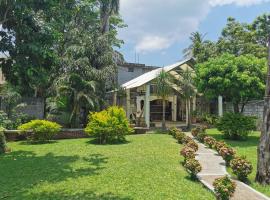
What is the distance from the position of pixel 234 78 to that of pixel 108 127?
22.9 feet

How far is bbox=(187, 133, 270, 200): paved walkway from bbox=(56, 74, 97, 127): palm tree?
7.68m

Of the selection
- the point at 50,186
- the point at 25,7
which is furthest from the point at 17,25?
the point at 50,186

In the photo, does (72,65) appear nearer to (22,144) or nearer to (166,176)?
(22,144)

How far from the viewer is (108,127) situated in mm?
16219

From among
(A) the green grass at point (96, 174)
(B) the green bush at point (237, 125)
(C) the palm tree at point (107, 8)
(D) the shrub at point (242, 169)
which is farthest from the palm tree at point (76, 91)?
(D) the shrub at point (242, 169)

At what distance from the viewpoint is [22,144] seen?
16234mm

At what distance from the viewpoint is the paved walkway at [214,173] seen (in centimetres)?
789

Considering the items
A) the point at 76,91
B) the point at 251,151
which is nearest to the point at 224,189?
the point at 251,151

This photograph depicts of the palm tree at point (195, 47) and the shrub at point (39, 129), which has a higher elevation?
the palm tree at point (195, 47)

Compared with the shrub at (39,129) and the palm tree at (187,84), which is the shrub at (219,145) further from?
the palm tree at (187,84)

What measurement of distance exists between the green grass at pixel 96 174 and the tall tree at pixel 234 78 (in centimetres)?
496

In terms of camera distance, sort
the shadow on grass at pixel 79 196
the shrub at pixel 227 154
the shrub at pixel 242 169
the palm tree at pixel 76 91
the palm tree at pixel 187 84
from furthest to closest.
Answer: the palm tree at pixel 187 84 → the palm tree at pixel 76 91 → the shrub at pixel 227 154 → the shrub at pixel 242 169 → the shadow on grass at pixel 79 196

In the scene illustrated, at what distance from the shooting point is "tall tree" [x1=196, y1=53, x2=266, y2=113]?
56.1 ft

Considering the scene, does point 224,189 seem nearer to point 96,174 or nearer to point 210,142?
point 96,174
